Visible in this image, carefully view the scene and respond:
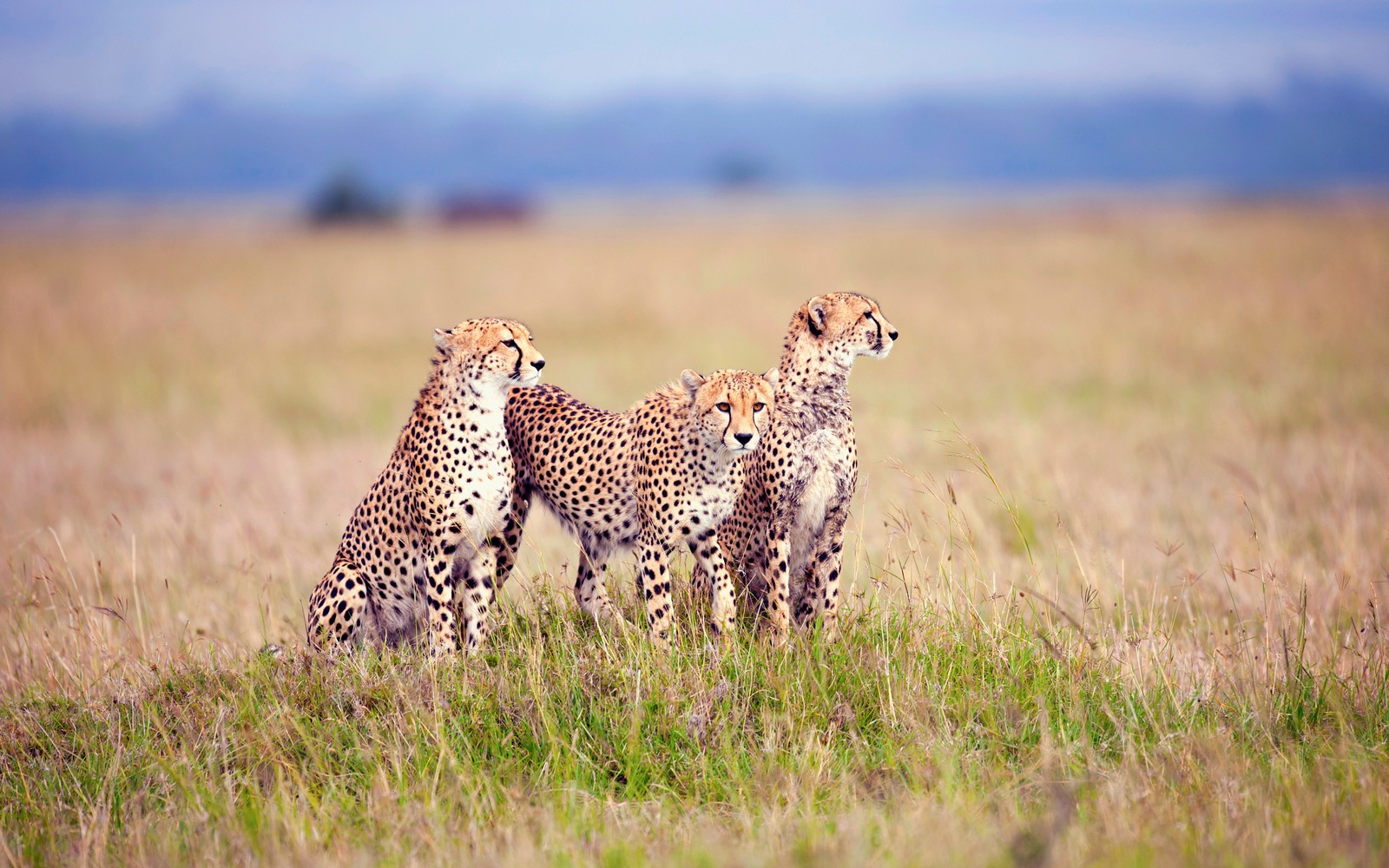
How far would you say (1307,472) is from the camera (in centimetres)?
661

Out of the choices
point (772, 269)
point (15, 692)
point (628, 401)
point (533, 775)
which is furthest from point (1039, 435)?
point (772, 269)

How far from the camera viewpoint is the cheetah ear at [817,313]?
388 cm

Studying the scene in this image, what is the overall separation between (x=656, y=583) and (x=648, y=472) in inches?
13.8

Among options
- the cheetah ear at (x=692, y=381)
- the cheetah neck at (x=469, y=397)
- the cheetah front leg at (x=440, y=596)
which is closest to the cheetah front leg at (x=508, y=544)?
the cheetah front leg at (x=440, y=596)

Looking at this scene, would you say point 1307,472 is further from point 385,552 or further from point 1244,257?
point 1244,257

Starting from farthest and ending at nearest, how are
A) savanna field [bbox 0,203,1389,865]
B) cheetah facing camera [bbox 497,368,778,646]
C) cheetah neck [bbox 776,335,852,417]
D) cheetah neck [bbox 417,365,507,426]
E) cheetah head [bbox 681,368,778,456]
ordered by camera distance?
1. cheetah neck [bbox 776,335,852,417]
2. cheetah neck [bbox 417,365,507,426]
3. cheetah facing camera [bbox 497,368,778,646]
4. cheetah head [bbox 681,368,778,456]
5. savanna field [bbox 0,203,1389,865]

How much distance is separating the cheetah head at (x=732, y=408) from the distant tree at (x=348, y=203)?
183ft

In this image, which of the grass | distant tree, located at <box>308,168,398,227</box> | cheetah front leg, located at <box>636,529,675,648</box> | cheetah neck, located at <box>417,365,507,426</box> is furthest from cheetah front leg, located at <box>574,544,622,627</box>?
distant tree, located at <box>308,168,398,227</box>

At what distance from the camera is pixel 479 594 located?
3.77m

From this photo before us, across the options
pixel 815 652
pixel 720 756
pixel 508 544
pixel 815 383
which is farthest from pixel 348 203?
pixel 720 756

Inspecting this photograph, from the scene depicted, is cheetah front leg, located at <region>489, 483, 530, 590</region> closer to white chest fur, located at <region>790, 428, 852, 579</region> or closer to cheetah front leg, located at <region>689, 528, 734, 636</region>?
cheetah front leg, located at <region>689, 528, 734, 636</region>

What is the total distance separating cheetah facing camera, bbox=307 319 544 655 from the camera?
3.64m

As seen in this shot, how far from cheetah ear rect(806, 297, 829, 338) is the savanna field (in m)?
0.71

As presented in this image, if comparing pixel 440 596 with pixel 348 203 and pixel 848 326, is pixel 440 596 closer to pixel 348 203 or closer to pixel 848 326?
pixel 848 326
